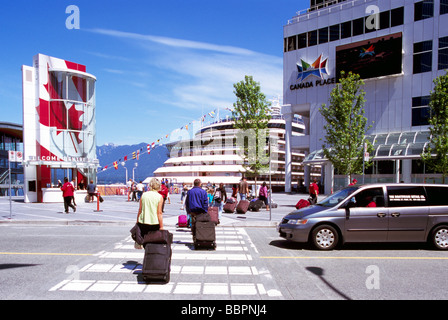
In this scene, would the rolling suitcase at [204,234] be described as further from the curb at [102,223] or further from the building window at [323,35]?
the building window at [323,35]

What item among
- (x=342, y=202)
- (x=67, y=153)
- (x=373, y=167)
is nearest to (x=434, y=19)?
(x=373, y=167)

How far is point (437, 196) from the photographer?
29.1 feet

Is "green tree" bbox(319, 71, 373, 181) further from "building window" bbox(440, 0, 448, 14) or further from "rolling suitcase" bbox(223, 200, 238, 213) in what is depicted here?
"building window" bbox(440, 0, 448, 14)

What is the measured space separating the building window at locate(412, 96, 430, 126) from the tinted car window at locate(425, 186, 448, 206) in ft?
96.3

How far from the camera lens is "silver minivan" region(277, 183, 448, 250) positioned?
8.60 meters

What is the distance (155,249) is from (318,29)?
4246cm

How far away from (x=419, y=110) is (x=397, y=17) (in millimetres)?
10447

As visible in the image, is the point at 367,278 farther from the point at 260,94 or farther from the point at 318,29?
the point at 318,29

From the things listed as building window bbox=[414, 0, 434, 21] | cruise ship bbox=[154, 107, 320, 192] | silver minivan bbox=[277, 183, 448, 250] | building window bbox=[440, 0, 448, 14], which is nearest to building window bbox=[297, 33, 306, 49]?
building window bbox=[414, 0, 434, 21]

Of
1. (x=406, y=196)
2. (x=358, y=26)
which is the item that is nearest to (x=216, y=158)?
(x=358, y=26)

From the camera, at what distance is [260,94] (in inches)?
1205

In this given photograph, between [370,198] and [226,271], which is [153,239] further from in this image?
[370,198]

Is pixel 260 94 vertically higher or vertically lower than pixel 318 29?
lower
